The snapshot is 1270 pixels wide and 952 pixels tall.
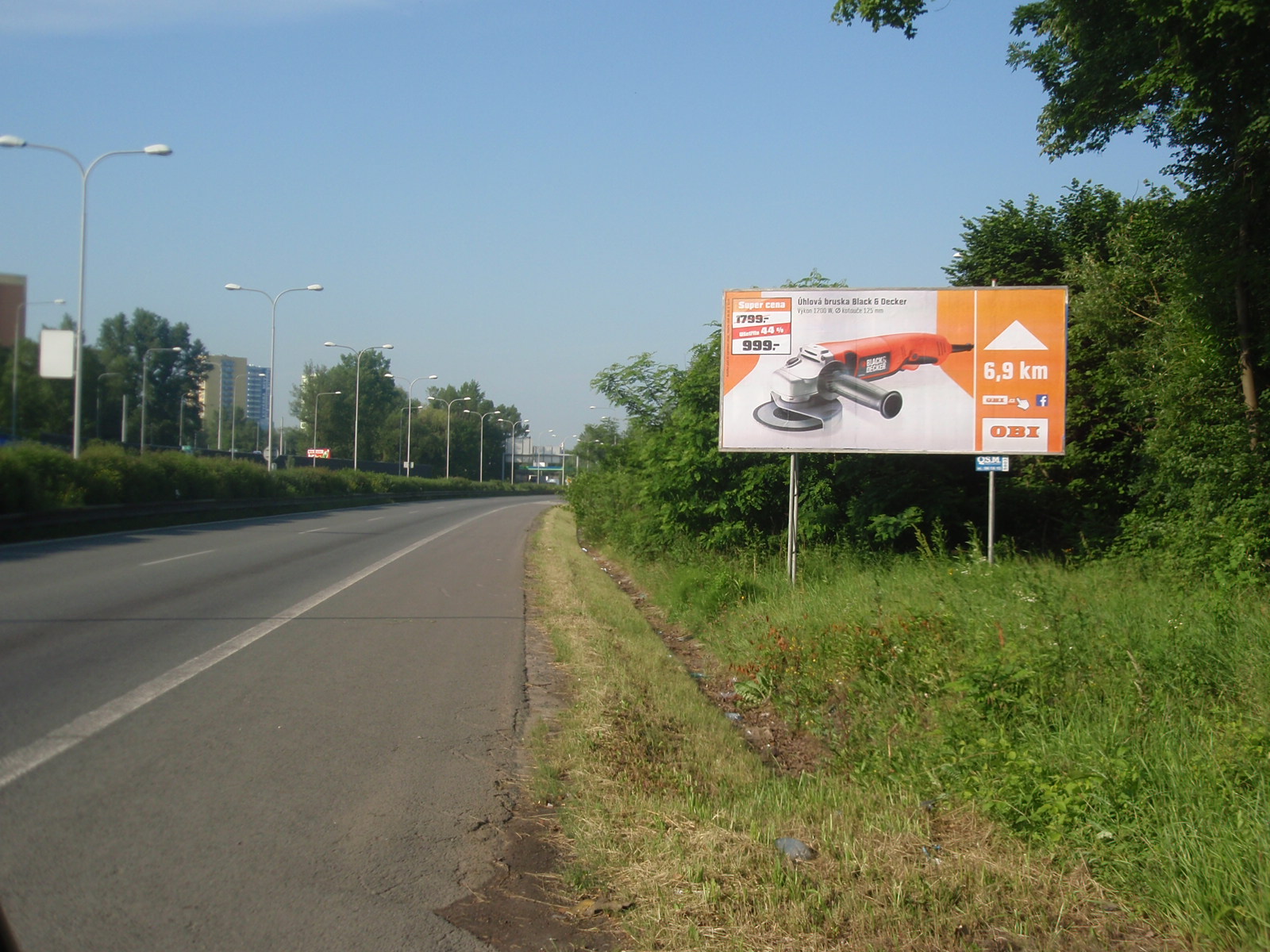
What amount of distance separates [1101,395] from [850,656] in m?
11.8

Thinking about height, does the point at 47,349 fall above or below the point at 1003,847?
above

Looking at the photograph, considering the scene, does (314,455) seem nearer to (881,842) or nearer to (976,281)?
(976,281)

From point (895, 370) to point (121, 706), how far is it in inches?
458

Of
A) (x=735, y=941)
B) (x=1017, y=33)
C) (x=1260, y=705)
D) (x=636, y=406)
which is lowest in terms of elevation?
(x=735, y=941)

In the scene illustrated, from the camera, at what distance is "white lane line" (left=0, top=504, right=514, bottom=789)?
5.99 metres

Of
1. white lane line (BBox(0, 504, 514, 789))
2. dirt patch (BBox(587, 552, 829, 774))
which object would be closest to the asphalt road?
white lane line (BBox(0, 504, 514, 789))

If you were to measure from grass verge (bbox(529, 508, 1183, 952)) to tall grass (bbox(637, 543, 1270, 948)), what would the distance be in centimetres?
23

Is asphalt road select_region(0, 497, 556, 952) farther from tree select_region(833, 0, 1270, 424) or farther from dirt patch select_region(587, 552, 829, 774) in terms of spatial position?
tree select_region(833, 0, 1270, 424)

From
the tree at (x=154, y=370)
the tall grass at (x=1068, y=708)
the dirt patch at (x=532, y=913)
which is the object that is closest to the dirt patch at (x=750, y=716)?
the tall grass at (x=1068, y=708)

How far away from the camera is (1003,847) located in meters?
4.88

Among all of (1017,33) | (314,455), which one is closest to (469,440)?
(314,455)

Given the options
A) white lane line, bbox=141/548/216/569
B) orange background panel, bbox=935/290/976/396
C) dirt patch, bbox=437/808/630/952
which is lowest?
dirt patch, bbox=437/808/630/952

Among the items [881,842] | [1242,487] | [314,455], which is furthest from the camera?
[314,455]

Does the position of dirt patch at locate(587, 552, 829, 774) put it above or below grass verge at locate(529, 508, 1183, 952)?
below
